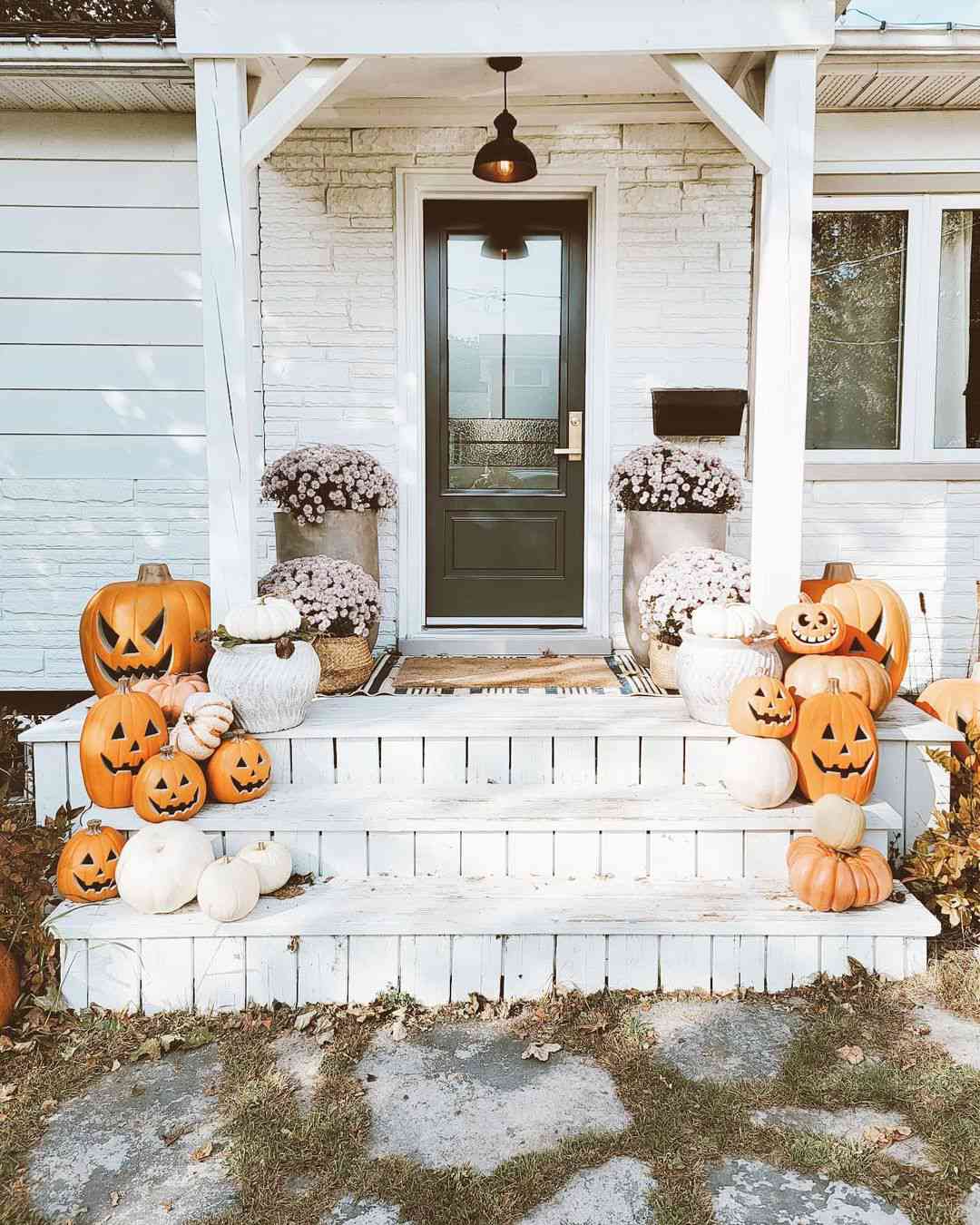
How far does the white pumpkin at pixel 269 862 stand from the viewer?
2953mm

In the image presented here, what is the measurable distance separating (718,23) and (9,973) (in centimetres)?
350

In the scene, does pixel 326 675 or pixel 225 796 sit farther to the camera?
pixel 326 675

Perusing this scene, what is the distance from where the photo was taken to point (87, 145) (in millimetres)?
4816

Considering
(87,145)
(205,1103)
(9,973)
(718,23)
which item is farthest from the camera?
(87,145)

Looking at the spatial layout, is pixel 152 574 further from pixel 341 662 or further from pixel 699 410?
pixel 699 410

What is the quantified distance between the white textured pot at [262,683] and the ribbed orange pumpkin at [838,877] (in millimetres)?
1595

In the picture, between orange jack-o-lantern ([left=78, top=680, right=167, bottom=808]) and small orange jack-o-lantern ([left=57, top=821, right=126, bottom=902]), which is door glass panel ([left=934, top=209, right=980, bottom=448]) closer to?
orange jack-o-lantern ([left=78, top=680, right=167, bottom=808])


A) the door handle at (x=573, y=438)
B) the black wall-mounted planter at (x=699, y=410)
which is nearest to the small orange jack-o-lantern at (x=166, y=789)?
the door handle at (x=573, y=438)

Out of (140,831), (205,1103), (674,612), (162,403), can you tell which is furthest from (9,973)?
(162,403)

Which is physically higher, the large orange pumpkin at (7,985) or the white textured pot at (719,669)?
the white textured pot at (719,669)

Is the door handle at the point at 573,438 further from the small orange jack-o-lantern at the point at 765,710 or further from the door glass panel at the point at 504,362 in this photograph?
the small orange jack-o-lantern at the point at 765,710

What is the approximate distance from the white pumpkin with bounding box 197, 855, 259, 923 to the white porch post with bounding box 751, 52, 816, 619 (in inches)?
77.9

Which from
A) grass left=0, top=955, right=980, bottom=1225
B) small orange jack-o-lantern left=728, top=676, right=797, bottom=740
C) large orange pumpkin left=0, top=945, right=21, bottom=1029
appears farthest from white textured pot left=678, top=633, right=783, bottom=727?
large orange pumpkin left=0, top=945, right=21, bottom=1029

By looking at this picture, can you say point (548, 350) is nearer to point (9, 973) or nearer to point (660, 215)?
point (660, 215)
